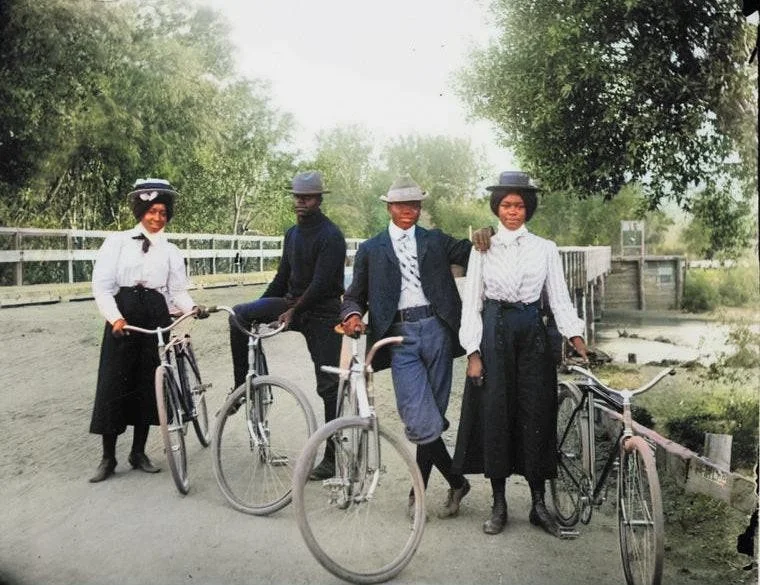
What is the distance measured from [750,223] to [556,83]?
34.1 inches

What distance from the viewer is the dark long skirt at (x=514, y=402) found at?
3361 millimetres

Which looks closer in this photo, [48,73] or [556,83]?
[556,83]

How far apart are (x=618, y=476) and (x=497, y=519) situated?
53 cm


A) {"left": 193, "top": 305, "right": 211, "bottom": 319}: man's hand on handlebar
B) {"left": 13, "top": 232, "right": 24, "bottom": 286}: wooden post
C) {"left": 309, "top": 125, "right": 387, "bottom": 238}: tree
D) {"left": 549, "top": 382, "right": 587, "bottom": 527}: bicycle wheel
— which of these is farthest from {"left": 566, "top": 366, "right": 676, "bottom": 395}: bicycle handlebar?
{"left": 13, "top": 232, "right": 24, "bottom": 286}: wooden post

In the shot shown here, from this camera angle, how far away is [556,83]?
327cm

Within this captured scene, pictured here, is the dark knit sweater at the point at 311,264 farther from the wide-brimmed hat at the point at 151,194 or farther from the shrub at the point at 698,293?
the shrub at the point at 698,293

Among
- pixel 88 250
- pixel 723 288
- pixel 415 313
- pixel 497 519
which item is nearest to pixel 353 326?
pixel 415 313

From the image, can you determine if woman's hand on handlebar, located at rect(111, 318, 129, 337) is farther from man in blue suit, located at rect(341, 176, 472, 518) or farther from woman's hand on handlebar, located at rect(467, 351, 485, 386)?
woman's hand on handlebar, located at rect(467, 351, 485, 386)

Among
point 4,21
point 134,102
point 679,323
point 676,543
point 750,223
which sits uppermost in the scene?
point 4,21

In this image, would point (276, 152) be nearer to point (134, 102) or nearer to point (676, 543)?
point (134, 102)

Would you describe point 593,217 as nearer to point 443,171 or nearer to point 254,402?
point 443,171

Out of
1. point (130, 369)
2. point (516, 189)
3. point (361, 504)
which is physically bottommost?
point (361, 504)

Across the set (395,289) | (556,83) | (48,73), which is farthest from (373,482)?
(48,73)

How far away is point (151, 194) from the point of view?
3.67 meters
